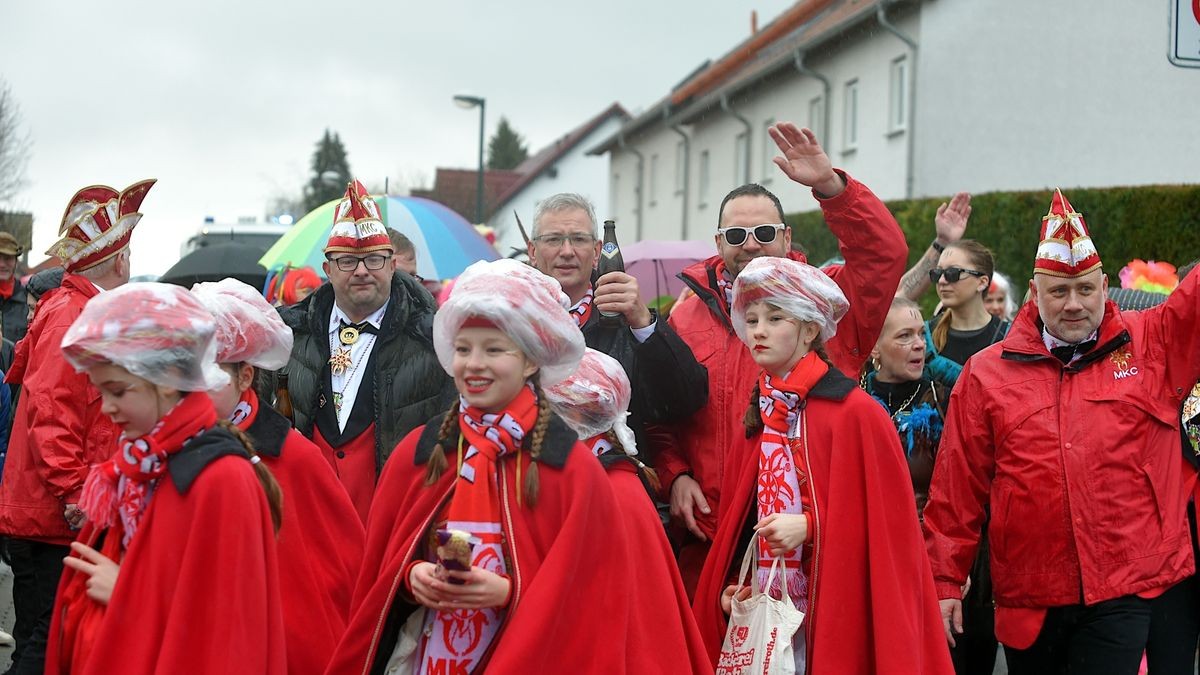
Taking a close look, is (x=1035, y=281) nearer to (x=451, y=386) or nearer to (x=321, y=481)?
(x=451, y=386)

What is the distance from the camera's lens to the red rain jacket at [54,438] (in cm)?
588

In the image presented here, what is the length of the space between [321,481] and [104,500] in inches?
34.0

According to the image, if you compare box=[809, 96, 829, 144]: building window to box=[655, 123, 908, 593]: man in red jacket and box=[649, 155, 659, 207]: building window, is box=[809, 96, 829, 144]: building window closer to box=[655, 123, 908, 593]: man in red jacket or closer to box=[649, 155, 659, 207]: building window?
box=[649, 155, 659, 207]: building window

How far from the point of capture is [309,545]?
4543 millimetres

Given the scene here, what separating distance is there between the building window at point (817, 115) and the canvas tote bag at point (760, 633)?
25194 millimetres

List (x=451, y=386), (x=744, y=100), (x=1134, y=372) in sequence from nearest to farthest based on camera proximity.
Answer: (x=1134, y=372)
(x=451, y=386)
(x=744, y=100)

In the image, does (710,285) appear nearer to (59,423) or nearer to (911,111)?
(59,423)

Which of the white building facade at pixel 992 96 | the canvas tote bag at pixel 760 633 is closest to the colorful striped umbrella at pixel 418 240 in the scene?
the canvas tote bag at pixel 760 633

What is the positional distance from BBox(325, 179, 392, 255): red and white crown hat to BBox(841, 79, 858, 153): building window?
22.6m

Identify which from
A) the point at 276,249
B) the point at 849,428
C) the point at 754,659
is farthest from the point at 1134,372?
the point at 276,249

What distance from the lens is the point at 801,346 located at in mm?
4918

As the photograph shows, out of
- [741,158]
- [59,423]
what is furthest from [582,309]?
[741,158]

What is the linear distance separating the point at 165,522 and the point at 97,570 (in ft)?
0.86

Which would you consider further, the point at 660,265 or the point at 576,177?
the point at 576,177
